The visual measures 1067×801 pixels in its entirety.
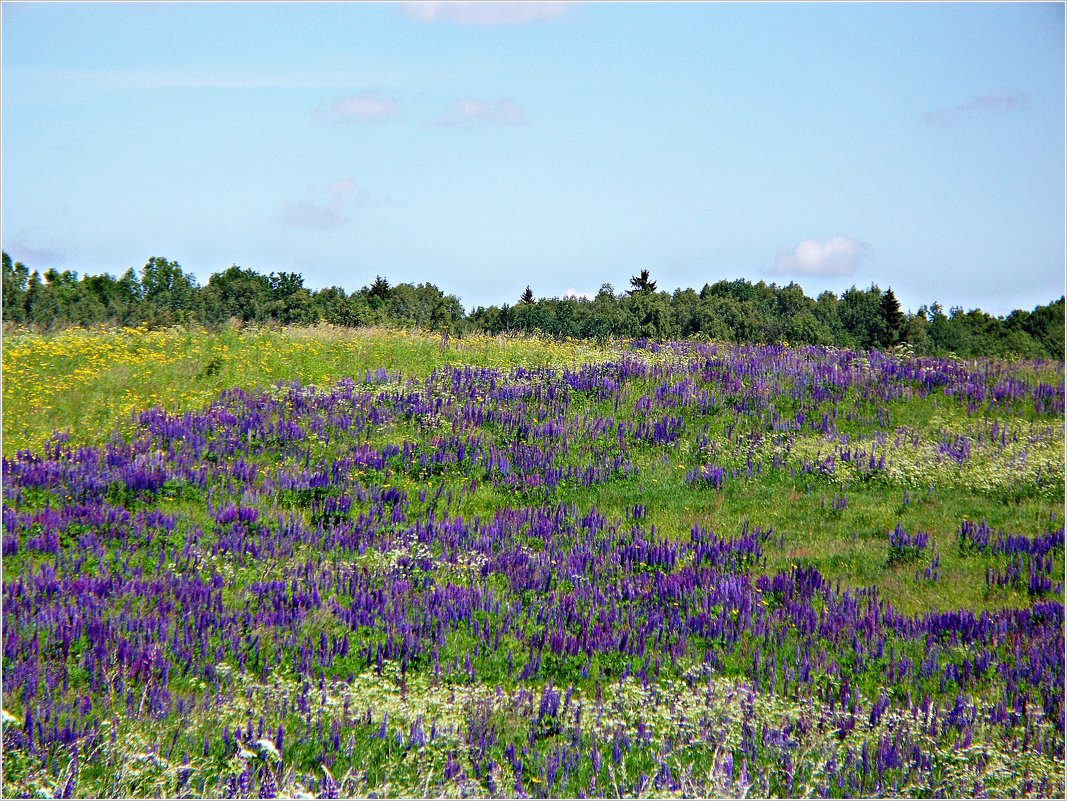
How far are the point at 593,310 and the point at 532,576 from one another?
5050cm

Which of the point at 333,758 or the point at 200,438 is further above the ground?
the point at 200,438

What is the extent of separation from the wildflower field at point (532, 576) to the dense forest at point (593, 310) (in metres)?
27.7

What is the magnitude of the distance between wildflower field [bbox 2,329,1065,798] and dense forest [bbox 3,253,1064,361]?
27.7m

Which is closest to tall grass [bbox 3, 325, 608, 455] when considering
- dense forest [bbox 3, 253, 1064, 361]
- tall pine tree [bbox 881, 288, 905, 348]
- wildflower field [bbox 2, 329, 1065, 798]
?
wildflower field [bbox 2, 329, 1065, 798]

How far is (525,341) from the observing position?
78.7 ft

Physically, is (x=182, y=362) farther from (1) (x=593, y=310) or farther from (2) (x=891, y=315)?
(2) (x=891, y=315)

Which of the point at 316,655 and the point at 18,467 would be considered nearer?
the point at 316,655

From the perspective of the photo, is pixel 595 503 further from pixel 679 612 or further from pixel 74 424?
pixel 74 424

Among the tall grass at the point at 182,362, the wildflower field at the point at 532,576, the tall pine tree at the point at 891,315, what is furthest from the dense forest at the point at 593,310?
the wildflower field at the point at 532,576

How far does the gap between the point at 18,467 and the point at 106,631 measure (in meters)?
6.44

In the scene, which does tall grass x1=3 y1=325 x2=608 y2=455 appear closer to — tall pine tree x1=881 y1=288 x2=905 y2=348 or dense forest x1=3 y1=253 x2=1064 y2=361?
dense forest x1=3 y1=253 x2=1064 y2=361

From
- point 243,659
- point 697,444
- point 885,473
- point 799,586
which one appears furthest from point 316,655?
point 885,473

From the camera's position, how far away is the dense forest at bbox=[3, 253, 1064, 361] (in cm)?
5156

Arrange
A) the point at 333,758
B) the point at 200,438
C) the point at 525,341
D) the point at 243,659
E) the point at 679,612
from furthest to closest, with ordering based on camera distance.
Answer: the point at 525,341, the point at 200,438, the point at 679,612, the point at 243,659, the point at 333,758
